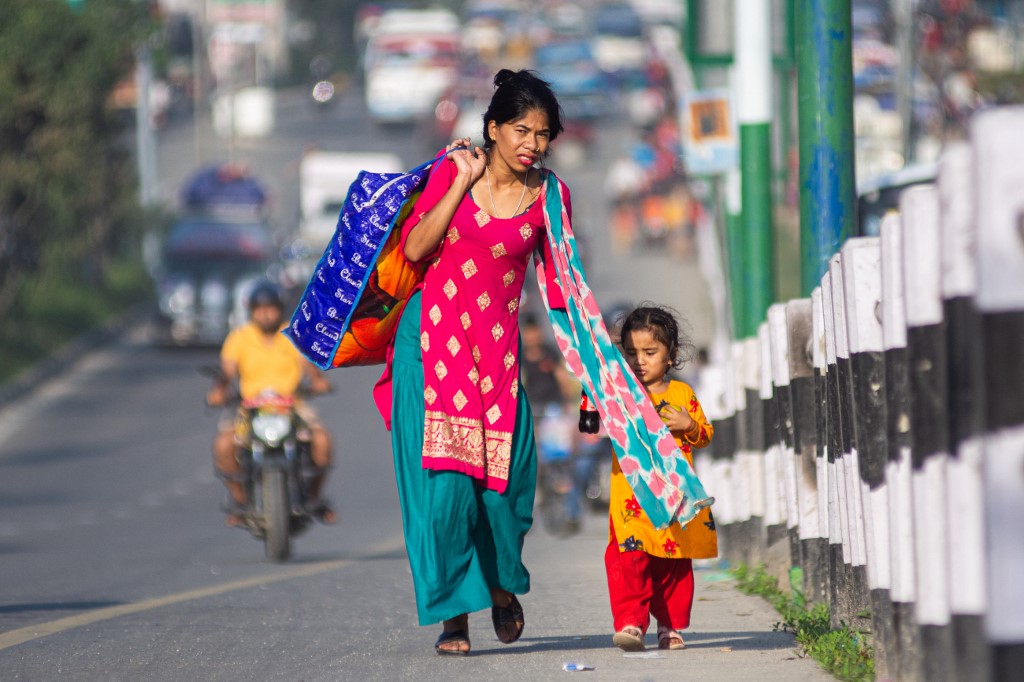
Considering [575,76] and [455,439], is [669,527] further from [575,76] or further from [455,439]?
[575,76]

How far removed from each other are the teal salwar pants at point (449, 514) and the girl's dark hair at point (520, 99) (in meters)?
0.68

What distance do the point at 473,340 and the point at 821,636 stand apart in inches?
55.2

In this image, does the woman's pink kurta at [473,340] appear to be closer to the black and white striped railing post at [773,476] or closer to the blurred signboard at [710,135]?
the black and white striped railing post at [773,476]

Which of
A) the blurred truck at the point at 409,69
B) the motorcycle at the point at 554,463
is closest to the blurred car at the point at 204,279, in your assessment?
the motorcycle at the point at 554,463

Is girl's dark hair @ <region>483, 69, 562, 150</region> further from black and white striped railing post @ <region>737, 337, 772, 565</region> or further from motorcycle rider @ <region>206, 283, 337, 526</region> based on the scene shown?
motorcycle rider @ <region>206, 283, 337, 526</region>

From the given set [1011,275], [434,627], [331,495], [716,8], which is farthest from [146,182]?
[1011,275]

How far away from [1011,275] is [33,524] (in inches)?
563

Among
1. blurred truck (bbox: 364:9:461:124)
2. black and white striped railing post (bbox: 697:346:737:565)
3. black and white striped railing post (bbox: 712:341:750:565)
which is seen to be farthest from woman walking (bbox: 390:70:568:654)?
blurred truck (bbox: 364:9:461:124)

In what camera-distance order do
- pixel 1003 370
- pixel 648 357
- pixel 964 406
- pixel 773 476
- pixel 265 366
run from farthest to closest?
pixel 265 366 → pixel 773 476 → pixel 648 357 → pixel 964 406 → pixel 1003 370

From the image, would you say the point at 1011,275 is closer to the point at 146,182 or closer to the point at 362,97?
the point at 146,182

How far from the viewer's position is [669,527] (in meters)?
6.61

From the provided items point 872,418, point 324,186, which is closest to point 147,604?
point 872,418

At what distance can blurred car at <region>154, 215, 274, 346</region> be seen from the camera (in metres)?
32.8

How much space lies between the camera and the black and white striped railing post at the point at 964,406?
4215mm
